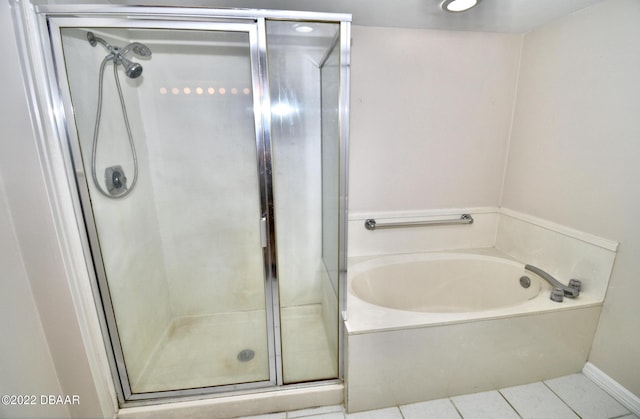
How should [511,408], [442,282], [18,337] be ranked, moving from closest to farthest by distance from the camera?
[18,337] → [511,408] → [442,282]

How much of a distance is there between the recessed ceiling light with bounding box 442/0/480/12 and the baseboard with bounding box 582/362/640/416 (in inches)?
83.3

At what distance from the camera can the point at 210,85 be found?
1596mm

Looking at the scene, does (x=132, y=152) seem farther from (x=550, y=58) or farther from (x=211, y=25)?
(x=550, y=58)

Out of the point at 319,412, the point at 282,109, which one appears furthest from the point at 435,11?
the point at 319,412

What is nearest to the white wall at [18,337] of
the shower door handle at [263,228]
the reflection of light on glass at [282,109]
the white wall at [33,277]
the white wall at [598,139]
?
the white wall at [33,277]


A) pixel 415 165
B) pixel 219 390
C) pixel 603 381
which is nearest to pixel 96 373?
pixel 219 390

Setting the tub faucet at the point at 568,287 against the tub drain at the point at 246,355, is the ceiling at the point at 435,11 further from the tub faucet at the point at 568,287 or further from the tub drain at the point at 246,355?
the tub drain at the point at 246,355

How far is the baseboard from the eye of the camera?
1327mm

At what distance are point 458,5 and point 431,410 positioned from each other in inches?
83.2

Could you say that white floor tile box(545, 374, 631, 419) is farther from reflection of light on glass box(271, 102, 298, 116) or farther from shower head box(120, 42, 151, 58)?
shower head box(120, 42, 151, 58)

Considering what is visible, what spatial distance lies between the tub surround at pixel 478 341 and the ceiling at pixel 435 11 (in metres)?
1.26

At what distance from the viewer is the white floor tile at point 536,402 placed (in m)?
1.33

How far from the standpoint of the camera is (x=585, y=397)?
1.41 meters

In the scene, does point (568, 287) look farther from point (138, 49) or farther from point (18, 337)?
point (138, 49)
